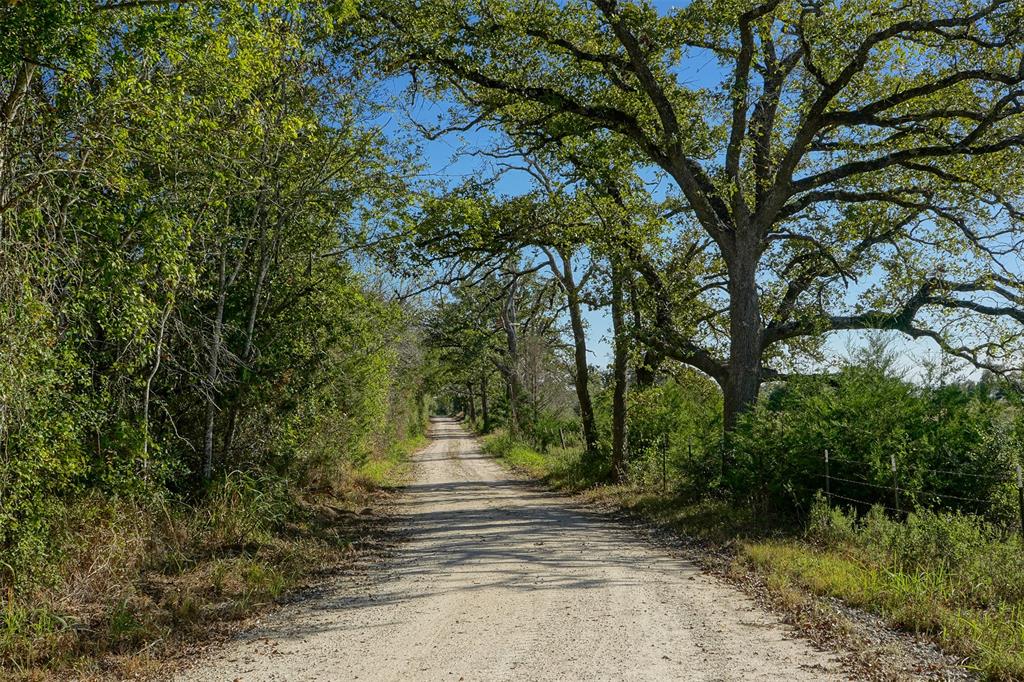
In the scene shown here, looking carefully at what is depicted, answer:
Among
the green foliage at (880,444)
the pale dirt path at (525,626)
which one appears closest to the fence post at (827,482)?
the green foliage at (880,444)

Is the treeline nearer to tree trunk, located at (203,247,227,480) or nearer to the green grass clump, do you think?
tree trunk, located at (203,247,227,480)

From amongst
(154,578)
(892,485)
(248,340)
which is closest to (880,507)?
(892,485)

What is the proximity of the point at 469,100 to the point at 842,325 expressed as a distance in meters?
9.51

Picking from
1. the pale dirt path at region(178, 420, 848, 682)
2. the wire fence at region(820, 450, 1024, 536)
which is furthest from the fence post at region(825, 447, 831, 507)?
the pale dirt path at region(178, 420, 848, 682)

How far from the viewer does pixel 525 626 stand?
6.49 metres

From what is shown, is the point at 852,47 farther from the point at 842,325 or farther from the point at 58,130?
the point at 58,130

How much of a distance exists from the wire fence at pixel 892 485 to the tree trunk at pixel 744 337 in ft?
9.87

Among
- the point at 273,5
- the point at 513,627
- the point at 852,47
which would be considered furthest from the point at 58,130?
the point at 852,47

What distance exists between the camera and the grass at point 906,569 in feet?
19.3

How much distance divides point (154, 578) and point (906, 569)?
28.1ft

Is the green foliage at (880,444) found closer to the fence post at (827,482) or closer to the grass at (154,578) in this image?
the fence post at (827,482)

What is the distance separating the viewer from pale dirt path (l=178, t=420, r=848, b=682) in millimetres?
5457

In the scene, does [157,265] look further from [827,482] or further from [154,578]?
[827,482]

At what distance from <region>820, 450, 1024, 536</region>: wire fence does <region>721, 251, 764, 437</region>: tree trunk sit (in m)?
3.01
